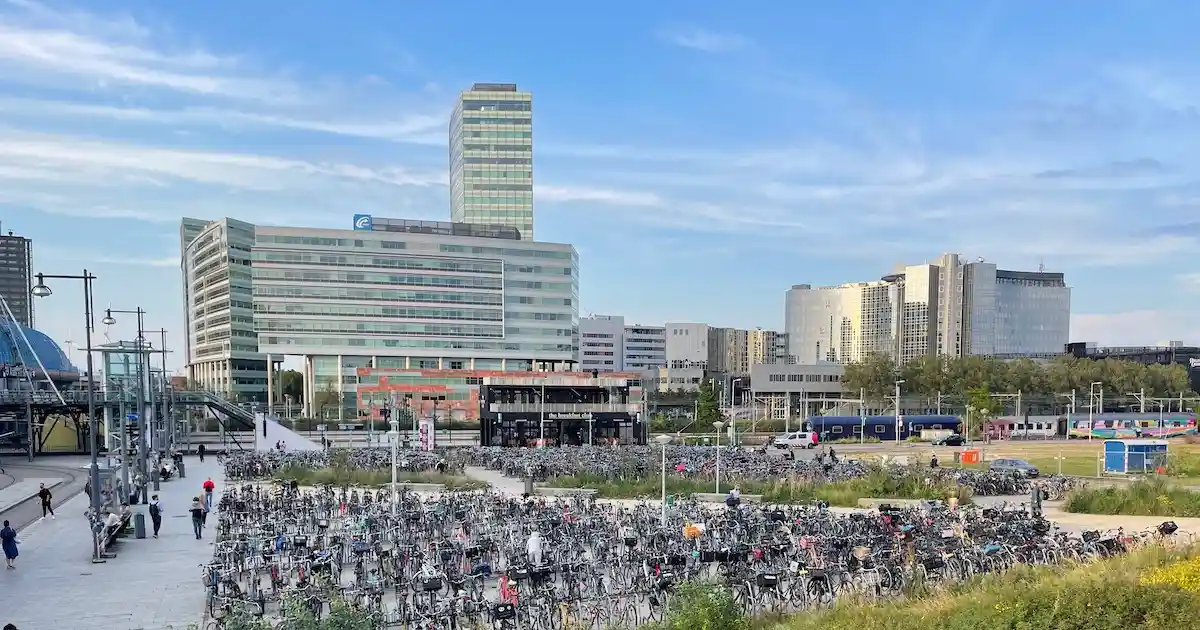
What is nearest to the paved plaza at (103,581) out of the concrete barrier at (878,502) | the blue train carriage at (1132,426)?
the concrete barrier at (878,502)

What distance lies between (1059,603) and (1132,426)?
69.5 meters

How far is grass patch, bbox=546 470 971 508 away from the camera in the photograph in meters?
26.3

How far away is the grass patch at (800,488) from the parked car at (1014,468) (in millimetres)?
5179

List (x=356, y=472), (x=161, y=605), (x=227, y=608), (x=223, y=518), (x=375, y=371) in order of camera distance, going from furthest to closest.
→ (x=375, y=371), (x=356, y=472), (x=223, y=518), (x=161, y=605), (x=227, y=608)

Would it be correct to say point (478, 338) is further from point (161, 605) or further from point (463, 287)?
point (161, 605)

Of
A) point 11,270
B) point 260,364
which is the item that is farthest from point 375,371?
point 11,270

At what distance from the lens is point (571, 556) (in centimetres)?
1609

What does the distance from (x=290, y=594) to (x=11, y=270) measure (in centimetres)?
17296

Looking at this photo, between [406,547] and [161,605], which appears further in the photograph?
[406,547]

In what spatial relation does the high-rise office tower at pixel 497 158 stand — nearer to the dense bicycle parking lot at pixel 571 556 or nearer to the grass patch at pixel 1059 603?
the dense bicycle parking lot at pixel 571 556

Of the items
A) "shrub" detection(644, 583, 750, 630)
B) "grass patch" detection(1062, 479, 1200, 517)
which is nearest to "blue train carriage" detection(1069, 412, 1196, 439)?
"grass patch" detection(1062, 479, 1200, 517)

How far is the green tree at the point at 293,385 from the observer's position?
115m

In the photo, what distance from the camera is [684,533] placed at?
1720 cm

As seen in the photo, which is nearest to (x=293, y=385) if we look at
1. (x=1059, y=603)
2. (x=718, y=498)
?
(x=718, y=498)
